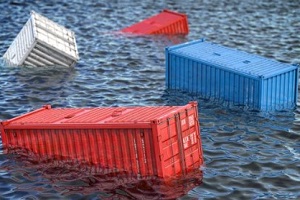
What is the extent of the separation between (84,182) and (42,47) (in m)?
13.5

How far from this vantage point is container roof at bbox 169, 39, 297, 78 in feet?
88.2

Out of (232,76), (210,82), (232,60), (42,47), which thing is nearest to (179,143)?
(232,76)

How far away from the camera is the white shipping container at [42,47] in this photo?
32.4 m

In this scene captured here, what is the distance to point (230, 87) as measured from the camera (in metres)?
27.5

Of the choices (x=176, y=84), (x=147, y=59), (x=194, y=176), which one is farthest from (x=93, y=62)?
(x=194, y=176)

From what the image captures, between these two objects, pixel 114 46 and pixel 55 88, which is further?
pixel 114 46

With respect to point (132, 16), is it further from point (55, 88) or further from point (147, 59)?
point (55, 88)

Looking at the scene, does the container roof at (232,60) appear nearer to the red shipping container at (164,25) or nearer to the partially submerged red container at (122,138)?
the partially submerged red container at (122,138)

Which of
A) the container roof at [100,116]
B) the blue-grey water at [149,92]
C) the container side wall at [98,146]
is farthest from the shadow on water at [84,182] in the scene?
the container roof at [100,116]

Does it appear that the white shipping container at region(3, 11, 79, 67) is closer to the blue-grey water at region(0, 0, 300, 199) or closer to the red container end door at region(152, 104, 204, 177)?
the blue-grey water at region(0, 0, 300, 199)

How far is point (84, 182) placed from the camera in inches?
821

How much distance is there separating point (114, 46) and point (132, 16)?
8149 millimetres

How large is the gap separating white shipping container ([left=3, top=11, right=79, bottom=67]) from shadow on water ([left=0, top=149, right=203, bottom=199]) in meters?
11.2

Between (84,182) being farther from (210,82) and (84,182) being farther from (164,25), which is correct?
(164,25)
